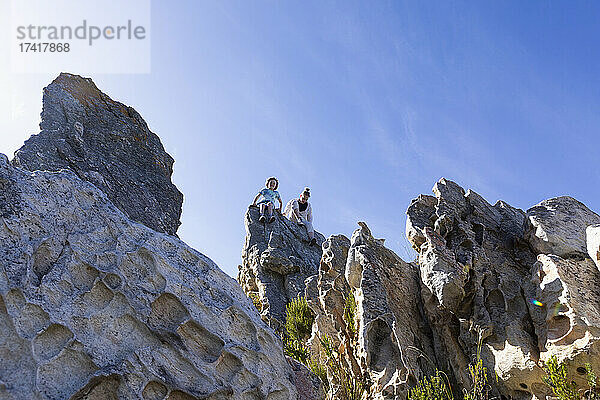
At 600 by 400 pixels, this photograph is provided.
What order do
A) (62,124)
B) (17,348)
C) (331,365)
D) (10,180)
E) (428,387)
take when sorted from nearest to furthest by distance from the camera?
(17,348) → (10,180) → (428,387) → (62,124) → (331,365)

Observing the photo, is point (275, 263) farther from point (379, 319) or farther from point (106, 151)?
point (106, 151)

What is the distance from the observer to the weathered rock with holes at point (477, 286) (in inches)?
226

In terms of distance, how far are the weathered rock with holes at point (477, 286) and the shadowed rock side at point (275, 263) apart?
556 centimetres

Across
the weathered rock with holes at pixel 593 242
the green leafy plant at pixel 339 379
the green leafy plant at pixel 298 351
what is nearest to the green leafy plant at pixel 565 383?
the weathered rock with holes at pixel 593 242

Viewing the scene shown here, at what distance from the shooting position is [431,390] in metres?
5.65

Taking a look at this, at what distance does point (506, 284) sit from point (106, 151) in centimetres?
566

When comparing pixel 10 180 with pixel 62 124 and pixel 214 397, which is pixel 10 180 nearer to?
pixel 214 397

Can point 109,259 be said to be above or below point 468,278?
below

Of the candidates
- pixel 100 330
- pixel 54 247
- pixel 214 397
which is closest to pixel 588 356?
pixel 214 397

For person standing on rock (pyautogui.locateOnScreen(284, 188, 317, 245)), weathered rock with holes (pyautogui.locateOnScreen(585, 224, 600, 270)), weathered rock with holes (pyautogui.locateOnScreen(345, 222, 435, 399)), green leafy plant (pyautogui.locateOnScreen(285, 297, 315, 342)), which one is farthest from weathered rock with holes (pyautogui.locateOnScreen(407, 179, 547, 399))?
person standing on rock (pyautogui.locateOnScreen(284, 188, 317, 245))

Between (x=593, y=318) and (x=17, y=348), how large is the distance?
5368mm

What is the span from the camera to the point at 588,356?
16.2ft

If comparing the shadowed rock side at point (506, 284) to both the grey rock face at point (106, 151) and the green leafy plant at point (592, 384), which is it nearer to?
the green leafy plant at point (592, 384)

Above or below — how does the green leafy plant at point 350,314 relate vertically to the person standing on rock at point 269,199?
below
